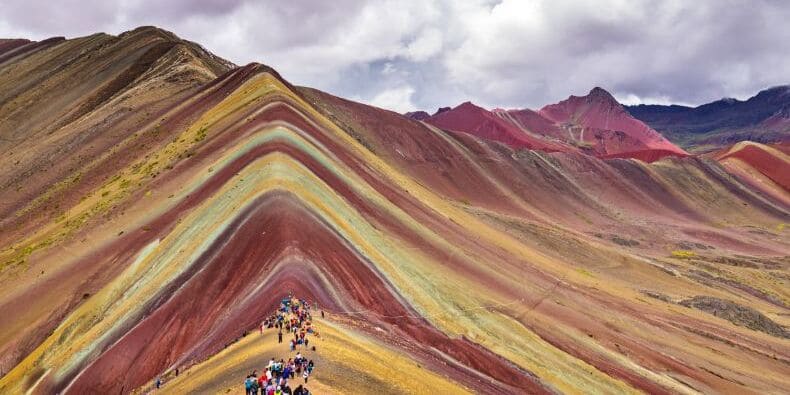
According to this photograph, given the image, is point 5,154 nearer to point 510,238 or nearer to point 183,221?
point 183,221

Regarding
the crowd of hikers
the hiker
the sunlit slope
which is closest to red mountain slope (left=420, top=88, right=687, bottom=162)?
A: the sunlit slope

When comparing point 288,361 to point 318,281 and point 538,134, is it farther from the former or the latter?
point 538,134

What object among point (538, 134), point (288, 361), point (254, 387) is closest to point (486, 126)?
point (538, 134)

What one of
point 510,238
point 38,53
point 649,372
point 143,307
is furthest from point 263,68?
point 38,53

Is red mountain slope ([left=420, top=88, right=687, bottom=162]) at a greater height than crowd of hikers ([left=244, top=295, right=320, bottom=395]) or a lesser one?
greater

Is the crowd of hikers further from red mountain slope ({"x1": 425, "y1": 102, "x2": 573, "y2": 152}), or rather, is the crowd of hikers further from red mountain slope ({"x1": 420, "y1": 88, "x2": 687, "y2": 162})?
red mountain slope ({"x1": 425, "y1": 102, "x2": 573, "y2": 152})

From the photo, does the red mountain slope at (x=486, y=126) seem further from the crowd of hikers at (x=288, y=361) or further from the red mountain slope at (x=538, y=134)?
the crowd of hikers at (x=288, y=361)
